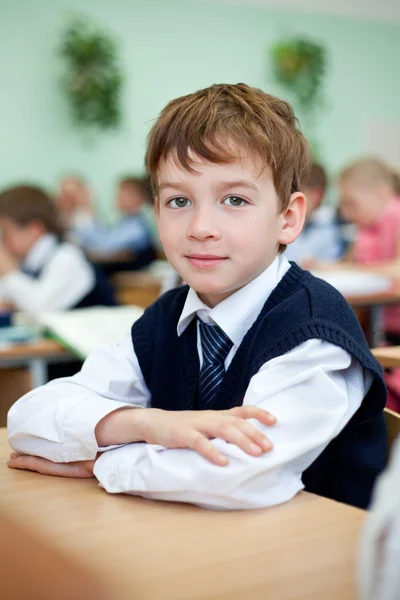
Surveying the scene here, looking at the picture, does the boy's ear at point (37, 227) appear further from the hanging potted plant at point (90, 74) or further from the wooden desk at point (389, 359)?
the hanging potted plant at point (90, 74)

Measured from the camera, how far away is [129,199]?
27.3ft

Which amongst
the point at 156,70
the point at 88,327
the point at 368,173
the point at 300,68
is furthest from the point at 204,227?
the point at 300,68

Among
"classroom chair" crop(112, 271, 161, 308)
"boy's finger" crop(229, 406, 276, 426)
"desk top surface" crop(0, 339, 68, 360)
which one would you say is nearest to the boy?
"boy's finger" crop(229, 406, 276, 426)

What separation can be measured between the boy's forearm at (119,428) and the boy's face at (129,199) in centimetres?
720

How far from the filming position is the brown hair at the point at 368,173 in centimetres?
431

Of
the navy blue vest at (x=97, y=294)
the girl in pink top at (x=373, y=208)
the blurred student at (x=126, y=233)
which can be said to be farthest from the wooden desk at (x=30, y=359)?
the blurred student at (x=126, y=233)

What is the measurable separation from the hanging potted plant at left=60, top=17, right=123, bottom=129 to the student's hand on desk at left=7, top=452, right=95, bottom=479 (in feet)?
25.1

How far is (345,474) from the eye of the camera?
119 centimetres

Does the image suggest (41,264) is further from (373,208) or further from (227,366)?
(227,366)

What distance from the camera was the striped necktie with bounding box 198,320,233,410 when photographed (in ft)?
3.98

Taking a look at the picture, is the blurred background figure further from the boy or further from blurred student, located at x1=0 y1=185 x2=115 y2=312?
the boy

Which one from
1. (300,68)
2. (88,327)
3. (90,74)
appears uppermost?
(300,68)

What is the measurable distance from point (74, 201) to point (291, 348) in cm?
752

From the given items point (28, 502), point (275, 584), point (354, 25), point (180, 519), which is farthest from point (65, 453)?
point (354, 25)
